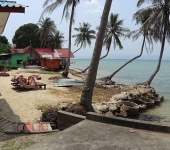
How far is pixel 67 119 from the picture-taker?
633 centimetres

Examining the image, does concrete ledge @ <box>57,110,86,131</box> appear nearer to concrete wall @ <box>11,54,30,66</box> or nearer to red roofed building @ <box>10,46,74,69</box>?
red roofed building @ <box>10,46,74,69</box>

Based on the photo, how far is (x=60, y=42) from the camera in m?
49.3

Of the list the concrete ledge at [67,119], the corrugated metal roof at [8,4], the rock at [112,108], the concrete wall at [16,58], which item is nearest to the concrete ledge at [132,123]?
the concrete ledge at [67,119]

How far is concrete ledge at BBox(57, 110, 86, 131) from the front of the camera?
6.04 meters

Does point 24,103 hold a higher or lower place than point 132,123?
lower

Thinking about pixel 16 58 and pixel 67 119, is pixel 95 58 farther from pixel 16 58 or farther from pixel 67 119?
pixel 16 58

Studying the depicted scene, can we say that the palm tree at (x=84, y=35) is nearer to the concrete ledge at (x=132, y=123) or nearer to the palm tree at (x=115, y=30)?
the palm tree at (x=115, y=30)

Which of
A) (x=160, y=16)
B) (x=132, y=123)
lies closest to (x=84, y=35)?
(x=160, y=16)

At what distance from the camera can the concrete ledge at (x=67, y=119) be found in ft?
19.8

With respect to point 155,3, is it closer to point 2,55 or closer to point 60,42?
point 2,55

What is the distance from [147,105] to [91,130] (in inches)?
413

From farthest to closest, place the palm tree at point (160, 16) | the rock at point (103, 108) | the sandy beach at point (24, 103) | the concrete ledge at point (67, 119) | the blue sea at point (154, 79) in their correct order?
1. the palm tree at point (160, 16)
2. the blue sea at point (154, 79)
3. the rock at point (103, 108)
4. the sandy beach at point (24, 103)
5. the concrete ledge at point (67, 119)

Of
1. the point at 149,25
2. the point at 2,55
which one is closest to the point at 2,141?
the point at 149,25

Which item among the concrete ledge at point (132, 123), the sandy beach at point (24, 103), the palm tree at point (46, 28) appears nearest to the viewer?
the concrete ledge at point (132, 123)
